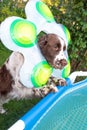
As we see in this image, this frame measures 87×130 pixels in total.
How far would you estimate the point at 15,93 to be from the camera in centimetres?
429

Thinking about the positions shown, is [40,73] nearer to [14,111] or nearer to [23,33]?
[23,33]

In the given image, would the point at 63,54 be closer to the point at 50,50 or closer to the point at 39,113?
the point at 50,50

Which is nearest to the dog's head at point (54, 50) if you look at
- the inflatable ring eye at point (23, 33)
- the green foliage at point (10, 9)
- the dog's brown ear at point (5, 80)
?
the inflatable ring eye at point (23, 33)

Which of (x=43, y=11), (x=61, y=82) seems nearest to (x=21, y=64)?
(x=43, y=11)

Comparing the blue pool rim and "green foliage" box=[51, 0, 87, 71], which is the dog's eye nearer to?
the blue pool rim

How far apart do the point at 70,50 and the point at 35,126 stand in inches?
89.2

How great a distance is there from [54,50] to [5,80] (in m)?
0.77

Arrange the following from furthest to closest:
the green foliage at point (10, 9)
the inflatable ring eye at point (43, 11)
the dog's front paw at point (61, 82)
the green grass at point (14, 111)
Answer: the green foliage at point (10, 9) → the green grass at point (14, 111) → the dog's front paw at point (61, 82) → the inflatable ring eye at point (43, 11)

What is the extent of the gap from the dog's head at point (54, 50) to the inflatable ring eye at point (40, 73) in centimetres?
8

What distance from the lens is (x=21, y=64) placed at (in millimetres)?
3926

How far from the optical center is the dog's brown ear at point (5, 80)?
13.7 feet

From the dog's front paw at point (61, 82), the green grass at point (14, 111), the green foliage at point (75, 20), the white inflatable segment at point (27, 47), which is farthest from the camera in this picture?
the green foliage at point (75, 20)

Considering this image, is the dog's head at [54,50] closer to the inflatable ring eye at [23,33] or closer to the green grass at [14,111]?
the inflatable ring eye at [23,33]

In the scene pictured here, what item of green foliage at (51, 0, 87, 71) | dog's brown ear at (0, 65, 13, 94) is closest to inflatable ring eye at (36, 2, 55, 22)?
dog's brown ear at (0, 65, 13, 94)
